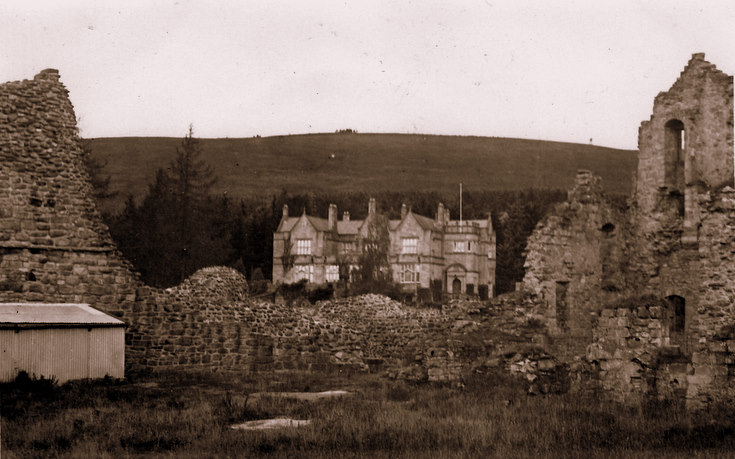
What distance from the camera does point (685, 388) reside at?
12.8 m

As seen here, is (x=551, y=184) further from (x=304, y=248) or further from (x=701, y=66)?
(x=701, y=66)

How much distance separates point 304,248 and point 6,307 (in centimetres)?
8456

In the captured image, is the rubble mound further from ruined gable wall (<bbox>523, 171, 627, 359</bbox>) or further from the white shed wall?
ruined gable wall (<bbox>523, 171, 627, 359</bbox>)

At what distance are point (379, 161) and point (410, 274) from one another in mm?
41858

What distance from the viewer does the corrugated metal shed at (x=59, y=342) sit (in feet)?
48.5

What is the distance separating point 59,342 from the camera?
15328mm

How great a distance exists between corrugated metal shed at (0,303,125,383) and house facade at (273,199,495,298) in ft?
264

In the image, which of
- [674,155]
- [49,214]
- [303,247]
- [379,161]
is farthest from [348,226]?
[49,214]

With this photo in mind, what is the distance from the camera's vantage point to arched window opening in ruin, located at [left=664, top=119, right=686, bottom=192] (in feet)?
83.9

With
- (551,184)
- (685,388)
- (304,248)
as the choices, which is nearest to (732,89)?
(685,388)

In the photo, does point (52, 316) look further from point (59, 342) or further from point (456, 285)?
point (456, 285)

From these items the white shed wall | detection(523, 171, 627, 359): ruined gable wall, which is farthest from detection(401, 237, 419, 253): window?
the white shed wall

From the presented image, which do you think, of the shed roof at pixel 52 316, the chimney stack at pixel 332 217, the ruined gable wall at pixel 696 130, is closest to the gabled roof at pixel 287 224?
the chimney stack at pixel 332 217

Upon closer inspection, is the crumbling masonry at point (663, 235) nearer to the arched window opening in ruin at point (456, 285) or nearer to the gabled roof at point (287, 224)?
the arched window opening in ruin at point (456, 285)
